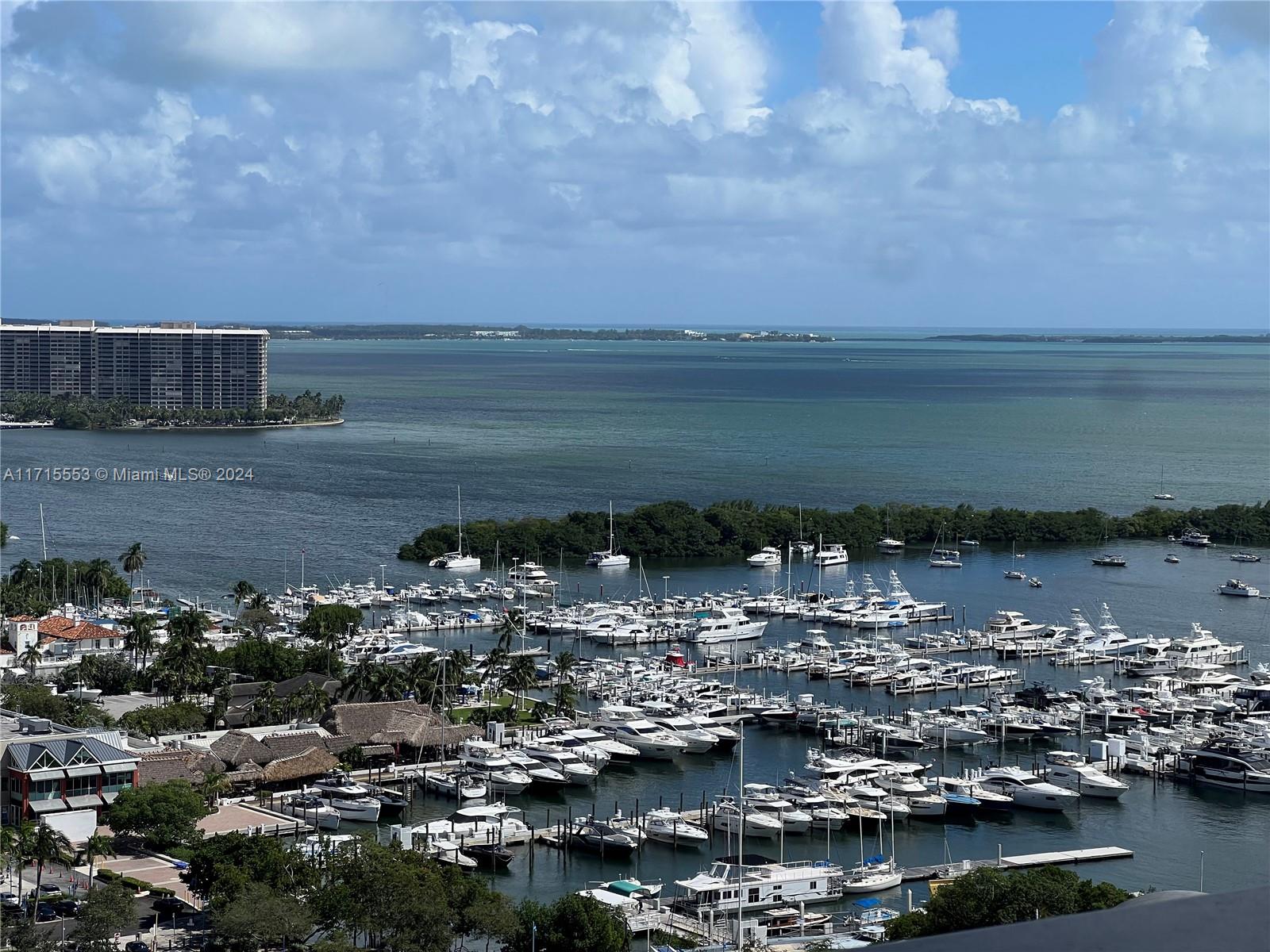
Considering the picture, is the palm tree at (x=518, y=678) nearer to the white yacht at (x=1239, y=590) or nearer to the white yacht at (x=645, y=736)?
the white yacht at (x=645, y=736)

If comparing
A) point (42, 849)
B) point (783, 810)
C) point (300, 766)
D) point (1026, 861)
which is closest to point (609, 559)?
point (300, 766)

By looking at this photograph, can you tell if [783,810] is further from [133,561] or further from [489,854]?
[133,561]

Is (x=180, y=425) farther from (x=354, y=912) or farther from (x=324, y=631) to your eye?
(x=354, y=912)

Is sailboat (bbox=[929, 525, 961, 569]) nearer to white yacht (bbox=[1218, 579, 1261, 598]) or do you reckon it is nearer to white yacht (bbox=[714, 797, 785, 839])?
white yacht (bbox=[1218, 579, 1261, 598])

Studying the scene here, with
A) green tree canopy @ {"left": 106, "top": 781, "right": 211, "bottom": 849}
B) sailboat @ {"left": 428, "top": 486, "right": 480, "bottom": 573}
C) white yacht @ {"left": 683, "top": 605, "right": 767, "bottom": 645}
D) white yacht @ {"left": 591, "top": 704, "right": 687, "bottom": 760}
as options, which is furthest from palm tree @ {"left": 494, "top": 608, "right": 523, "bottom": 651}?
green tree canopy @ {"left": 106, "top": 781, "right": 211, "bottom": 849}

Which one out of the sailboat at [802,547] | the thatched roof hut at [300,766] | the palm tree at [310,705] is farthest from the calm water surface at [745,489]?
the palm tree at [310,705]

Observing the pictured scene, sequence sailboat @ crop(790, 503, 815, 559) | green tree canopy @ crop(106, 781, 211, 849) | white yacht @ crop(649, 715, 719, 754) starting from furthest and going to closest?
sailboat @ crop(790, 503, 815, 559)
white yacht @ crop(649, 715, 719, 754)
green tree canopy @ crop(106, 781, 211, 849)
